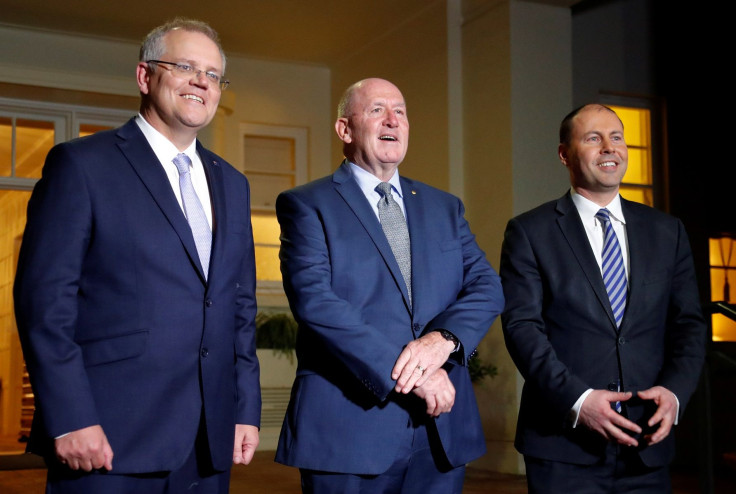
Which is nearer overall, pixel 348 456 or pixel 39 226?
pixel 39 226

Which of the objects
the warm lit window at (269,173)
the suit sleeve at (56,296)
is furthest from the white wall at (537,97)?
the suit sleeve at (56,296)

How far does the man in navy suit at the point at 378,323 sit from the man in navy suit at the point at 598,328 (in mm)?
222

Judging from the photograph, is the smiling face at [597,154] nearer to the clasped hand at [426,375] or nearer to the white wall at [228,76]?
the clasped hand at [426,375]

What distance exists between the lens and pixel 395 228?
236 cm

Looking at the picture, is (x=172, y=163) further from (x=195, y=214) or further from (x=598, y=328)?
(x=598, y=328)

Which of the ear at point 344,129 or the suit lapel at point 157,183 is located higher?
the ear at point 344,129

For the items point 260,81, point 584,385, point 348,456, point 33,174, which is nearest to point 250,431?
point 348,456

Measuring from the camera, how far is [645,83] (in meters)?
6.74

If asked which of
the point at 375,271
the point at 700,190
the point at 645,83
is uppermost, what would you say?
the point at 645,83

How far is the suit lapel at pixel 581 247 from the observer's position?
249cm

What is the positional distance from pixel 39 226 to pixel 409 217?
0.95 metres

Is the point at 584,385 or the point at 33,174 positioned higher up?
the point at 33,174

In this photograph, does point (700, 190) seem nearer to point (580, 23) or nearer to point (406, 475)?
point (580, 23)

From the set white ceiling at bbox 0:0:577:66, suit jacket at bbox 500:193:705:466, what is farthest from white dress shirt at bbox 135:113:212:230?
white ceiling at bbox 0:0:577:66
